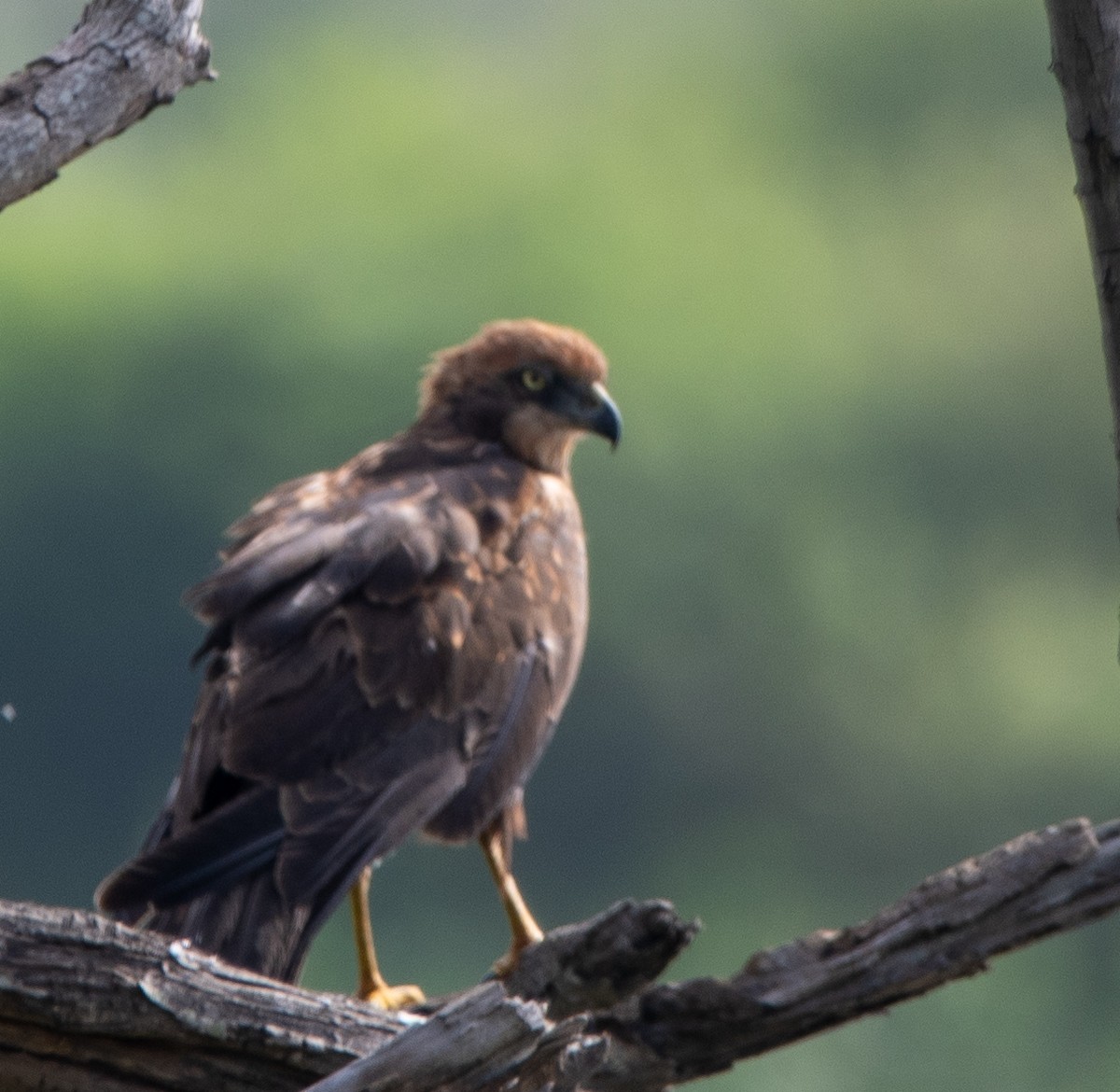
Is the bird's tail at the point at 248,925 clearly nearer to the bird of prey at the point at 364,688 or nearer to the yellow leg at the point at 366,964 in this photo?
the bird of prey at the point at 364,688

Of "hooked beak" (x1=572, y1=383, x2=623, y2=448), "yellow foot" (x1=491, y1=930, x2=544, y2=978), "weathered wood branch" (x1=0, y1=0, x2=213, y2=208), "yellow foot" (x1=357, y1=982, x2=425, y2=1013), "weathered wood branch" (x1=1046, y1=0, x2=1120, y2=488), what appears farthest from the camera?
"hooked beak" (x1=572, y1=383, x2=623, y2=448)

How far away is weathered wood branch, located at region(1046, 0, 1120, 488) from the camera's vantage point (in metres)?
2.55

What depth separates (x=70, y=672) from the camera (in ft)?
32.1

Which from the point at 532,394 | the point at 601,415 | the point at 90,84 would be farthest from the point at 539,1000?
the point at 532,394

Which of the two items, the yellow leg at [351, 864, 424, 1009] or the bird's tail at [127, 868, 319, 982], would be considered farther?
the yellow leg at [351, 864, 424, 1009]

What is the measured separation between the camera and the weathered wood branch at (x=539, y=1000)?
2.62 metres

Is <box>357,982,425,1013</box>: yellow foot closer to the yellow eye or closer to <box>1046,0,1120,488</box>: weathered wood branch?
the yellow eye

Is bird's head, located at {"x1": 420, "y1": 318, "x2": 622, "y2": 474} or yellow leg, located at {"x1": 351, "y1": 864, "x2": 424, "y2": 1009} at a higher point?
bird's head, located at {"x1": 420, "y1": 318, "x2": 622, "y2": 474}

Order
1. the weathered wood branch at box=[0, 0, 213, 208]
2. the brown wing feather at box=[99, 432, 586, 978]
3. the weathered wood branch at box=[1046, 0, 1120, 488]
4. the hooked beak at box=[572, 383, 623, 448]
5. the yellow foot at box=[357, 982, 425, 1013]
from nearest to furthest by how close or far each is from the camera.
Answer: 1. the weathered wood branch at box=[1046, 0, 1120, 488]
2. the weathered wood branch at box=[0, 0, 213, 208]
3. the brown wing feather at box=[99, 432, 586, 978]
4. the yellow foot at box=[357, 982, 425, 1013]
5. the hooked beak at box=[572, 383, 623, 448]

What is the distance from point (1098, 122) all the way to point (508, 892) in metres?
2.59

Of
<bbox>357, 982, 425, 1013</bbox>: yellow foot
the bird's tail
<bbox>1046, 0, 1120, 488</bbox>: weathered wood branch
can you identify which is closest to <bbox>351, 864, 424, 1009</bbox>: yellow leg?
<bbox>357, 982, 425, 1013</bbox>: yellow foot

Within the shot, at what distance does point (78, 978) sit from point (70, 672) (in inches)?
283

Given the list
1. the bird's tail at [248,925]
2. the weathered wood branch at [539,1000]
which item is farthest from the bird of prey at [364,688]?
the weathered wood branch at [539,1000]

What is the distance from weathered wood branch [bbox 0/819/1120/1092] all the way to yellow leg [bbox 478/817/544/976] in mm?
896
